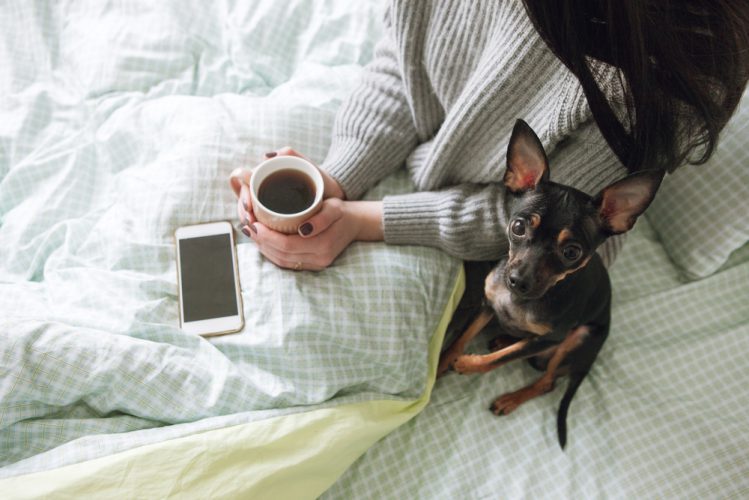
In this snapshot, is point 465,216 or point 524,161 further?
point 465,216

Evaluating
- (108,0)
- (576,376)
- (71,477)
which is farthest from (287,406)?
(108,0)

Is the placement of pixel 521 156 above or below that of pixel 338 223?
above

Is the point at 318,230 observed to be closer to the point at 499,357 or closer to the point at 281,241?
the point at 281,241

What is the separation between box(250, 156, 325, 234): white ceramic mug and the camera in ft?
3.21

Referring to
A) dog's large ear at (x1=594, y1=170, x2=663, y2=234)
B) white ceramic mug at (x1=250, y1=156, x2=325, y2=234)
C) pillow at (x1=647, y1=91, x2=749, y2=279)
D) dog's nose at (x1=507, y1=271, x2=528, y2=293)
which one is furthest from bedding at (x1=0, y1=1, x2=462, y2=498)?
pillow at (x1=647, y1=91, x2=749, y2=279)

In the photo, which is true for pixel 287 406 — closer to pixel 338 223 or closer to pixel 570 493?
pixel 338 223

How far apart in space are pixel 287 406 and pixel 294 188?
42 cm

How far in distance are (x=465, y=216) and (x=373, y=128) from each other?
0.93ft

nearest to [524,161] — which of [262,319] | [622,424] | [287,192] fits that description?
[287,192]

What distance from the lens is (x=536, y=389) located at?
1.22 meters

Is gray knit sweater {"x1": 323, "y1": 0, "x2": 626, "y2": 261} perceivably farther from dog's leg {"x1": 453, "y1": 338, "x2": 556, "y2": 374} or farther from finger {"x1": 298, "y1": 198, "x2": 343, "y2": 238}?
dog's leg {"x1": 453, "y1": 338, "x2": 556, "y2": 374}

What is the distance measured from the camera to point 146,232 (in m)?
1.07

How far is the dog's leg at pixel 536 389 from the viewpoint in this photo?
116cm

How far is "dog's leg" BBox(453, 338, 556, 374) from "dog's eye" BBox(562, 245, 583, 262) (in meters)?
0.28
